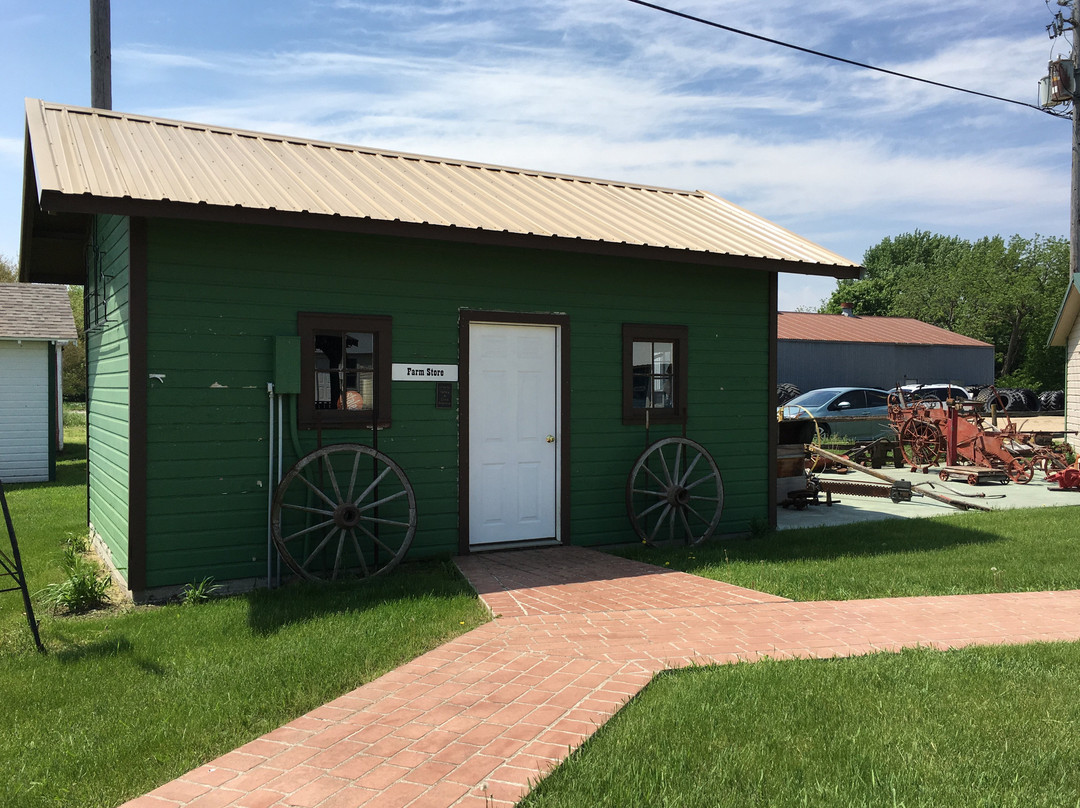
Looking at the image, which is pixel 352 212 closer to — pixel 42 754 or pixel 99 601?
pixel 99 601

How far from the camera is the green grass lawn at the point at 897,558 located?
700 centimetres

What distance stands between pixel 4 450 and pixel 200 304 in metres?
11.5

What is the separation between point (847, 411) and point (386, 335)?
50.5 feet

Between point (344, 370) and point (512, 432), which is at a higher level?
point (344, 370)

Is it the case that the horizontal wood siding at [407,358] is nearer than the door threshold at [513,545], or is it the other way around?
the horizontal wood siding at [407,358]

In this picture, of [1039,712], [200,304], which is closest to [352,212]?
[200,304]

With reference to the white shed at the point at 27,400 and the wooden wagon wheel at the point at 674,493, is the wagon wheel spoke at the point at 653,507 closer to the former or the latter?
the wooden wagon wheel at the point at 674,493

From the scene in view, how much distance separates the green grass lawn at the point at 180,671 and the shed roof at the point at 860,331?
24.7 m

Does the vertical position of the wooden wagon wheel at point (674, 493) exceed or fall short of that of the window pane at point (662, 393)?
it falls short

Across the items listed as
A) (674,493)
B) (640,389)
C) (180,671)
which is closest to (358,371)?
(640,389)

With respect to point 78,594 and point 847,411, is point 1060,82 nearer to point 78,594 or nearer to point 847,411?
point 847,411

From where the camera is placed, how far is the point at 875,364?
32.2 meters

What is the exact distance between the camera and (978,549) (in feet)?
27.9

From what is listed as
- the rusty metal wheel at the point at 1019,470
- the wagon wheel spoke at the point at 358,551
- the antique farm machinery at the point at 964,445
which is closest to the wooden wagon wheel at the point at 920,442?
the antique farm machinery at the point at 964,445
